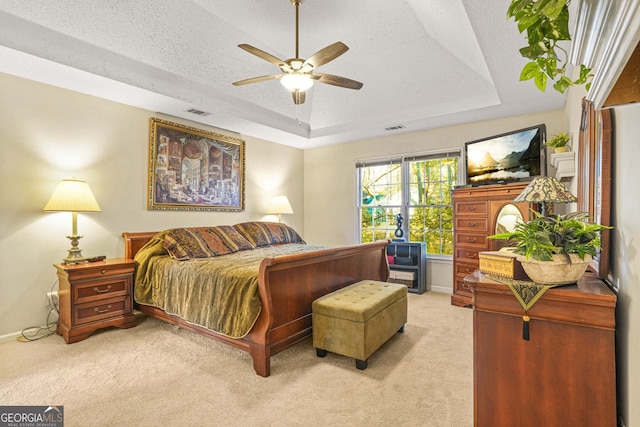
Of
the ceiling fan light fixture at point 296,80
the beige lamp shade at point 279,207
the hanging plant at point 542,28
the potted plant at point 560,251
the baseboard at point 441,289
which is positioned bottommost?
the baseboard at point 441,289

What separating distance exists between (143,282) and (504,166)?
175 inches

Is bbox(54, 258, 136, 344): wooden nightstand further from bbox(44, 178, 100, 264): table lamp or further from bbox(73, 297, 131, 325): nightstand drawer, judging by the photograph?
bbox(44, 178, 100, 264): table lamp

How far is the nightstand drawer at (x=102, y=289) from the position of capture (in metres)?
2.96

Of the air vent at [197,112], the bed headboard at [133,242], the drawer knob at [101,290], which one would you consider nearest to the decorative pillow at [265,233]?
the bed headboard at [133,242]

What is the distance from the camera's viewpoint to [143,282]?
3375 mm

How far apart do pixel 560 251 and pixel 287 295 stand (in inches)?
72.6

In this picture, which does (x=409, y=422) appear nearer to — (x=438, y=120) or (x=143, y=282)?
(x=143, y=282)

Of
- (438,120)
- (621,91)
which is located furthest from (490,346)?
(438,120)

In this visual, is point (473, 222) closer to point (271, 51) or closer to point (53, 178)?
point (271, 51)

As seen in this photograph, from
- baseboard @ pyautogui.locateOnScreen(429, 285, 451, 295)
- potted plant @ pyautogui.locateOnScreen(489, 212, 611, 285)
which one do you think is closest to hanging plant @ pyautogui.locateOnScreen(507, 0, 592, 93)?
potted plant @ pyautogui.locateOnScreen(489, 212, 611, 285)

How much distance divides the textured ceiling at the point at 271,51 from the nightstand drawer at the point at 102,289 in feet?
6.54

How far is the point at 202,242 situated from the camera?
3611mm

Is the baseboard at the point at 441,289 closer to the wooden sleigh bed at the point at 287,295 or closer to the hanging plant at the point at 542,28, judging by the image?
the wooden sleigh bed at the point at 287,295

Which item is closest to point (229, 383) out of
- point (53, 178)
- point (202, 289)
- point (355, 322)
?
point (202, 289)
